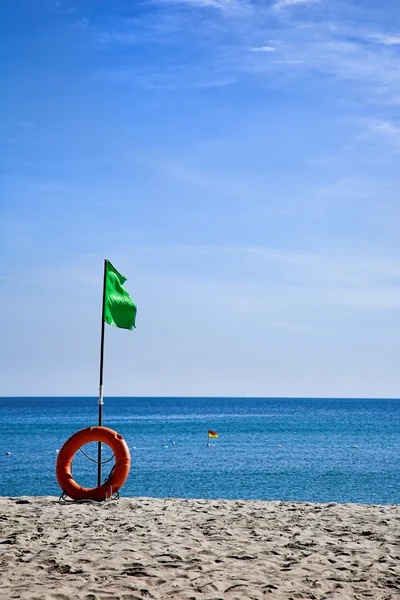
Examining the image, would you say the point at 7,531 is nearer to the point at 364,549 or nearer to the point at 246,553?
the point at 246,553

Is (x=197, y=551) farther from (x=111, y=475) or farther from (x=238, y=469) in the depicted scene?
(x=238, y=469)

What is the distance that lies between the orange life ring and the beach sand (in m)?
0.48

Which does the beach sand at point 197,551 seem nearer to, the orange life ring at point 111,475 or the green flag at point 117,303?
the orange life ring at point 111,475

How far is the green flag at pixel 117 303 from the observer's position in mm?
11867

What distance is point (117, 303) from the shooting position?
12.0m

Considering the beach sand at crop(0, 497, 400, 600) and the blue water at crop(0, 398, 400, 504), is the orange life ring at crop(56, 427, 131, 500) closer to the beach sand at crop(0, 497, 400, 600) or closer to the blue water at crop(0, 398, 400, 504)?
the beach sand at crop(0, 497, 400, 600)

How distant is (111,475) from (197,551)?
4.04 metres

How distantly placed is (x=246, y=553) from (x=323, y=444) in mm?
38941

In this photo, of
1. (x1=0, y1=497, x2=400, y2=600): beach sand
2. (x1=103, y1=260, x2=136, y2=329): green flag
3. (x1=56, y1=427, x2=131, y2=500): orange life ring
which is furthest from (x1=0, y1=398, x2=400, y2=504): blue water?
(x1=0, y1=497, x2=400, y2=600): beach sand

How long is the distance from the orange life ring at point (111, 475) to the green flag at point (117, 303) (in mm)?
1935

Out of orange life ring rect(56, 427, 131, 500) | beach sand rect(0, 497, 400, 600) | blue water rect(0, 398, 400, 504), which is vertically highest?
orange life ring rect(56, 427, 131, 500)

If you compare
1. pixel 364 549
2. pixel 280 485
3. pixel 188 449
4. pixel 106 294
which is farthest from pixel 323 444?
pixel 364 549

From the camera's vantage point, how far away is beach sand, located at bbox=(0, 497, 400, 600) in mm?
5633

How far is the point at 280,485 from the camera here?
23.5m
